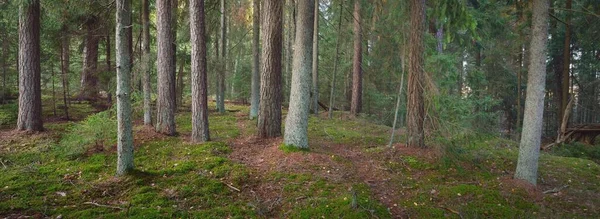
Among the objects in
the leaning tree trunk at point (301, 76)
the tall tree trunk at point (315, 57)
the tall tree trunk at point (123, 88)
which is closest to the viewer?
the tall tree trunk at point (123, 88)

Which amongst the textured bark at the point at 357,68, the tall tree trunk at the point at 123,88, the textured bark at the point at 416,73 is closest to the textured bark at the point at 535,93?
the textured bark at the point at 416,73

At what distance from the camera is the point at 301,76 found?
7281 millimetres

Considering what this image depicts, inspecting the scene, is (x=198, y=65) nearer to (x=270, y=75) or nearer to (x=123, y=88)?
(x=270, y=75)

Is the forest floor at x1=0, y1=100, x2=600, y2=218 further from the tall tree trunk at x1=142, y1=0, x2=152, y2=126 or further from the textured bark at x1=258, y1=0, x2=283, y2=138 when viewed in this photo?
the tall tree trunk at x1=142, y1=0, x2=152, y2=126

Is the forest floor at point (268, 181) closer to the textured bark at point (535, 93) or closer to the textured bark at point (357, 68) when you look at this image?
the textured bark at point (535, 93)

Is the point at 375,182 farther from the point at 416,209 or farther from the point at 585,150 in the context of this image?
the point at 585,150

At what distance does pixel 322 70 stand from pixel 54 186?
622 inches

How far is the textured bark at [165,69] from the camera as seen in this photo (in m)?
8.37

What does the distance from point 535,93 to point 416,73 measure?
7.57ft

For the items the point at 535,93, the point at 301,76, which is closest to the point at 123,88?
the point at 301,76

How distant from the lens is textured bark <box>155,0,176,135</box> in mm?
8367

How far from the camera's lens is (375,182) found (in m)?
6.25

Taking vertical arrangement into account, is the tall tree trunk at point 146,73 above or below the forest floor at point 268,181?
above

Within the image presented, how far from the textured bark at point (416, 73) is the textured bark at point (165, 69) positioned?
6048mm
